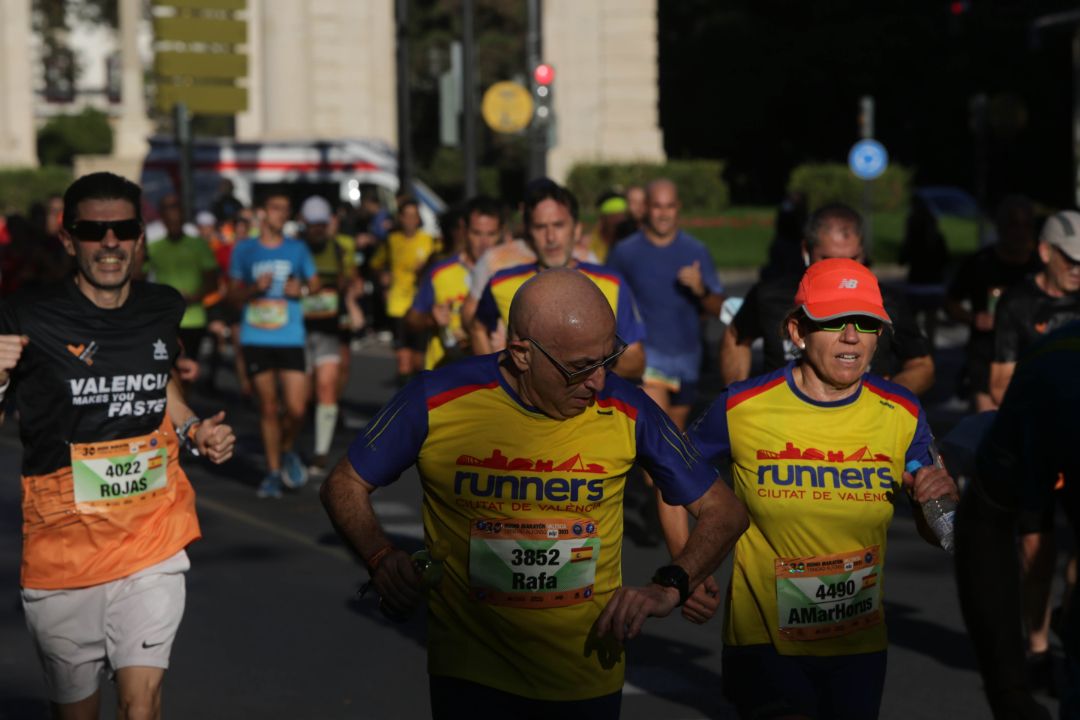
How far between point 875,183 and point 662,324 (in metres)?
40.8

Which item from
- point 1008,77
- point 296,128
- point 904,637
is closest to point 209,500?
point 904,637

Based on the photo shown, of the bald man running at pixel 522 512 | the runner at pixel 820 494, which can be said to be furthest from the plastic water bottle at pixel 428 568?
the runner at pixel 820 494

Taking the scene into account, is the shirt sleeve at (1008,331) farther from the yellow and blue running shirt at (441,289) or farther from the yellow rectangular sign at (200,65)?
the yellow rectangular sign at (200,65)

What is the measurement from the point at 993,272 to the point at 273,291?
16.3 feet

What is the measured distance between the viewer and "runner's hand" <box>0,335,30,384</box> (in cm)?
552

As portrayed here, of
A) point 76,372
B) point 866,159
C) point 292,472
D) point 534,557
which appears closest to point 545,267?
point 76,372

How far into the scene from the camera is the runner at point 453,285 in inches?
A: 433

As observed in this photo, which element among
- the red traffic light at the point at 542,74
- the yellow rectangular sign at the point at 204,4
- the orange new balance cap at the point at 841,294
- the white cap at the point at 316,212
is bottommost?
the white cap at the point at 316,212

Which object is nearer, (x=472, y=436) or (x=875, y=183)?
(x=472, y=436)

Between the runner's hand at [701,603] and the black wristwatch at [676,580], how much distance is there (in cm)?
4

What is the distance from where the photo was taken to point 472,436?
4.40 metres

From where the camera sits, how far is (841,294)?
5.08 m

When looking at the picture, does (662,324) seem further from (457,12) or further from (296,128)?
(457,12)

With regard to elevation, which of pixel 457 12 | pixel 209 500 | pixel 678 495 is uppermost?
pixel 457 12
